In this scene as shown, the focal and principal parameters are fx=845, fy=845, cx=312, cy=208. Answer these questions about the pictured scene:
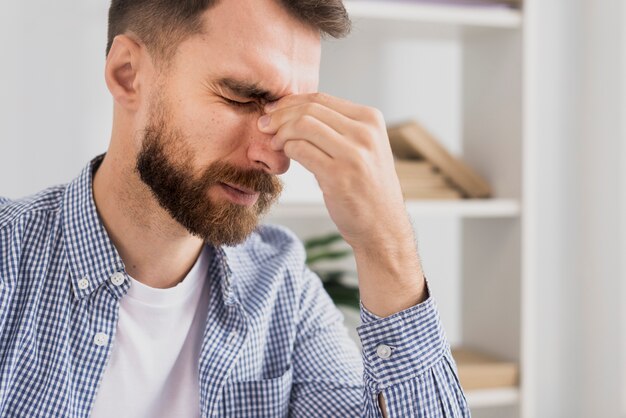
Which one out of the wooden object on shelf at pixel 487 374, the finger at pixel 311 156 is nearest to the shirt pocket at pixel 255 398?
the finger at pixel 311 156

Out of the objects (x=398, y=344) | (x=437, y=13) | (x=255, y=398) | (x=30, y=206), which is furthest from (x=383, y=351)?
(x=437, y=13)

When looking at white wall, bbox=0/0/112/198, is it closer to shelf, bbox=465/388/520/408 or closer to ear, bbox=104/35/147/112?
ear, bbox=104/35/147/112

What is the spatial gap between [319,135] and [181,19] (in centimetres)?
29

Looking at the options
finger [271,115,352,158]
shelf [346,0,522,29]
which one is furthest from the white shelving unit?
finger [271,115,352,158]

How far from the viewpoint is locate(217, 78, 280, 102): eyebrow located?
1178 millimetres

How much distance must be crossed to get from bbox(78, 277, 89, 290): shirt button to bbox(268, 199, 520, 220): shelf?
70 centimetres

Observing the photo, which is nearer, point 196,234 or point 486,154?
point 196,234

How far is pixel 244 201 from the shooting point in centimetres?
122

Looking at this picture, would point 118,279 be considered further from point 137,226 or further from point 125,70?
point 125,70

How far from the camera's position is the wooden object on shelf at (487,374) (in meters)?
1.98

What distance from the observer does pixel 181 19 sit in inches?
48.4

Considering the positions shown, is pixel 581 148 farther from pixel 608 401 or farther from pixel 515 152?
pixel 608 401

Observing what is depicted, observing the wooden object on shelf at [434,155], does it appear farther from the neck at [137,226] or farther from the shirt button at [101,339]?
the shirt button at [101,339]

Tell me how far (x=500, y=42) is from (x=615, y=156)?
55 centimetres
